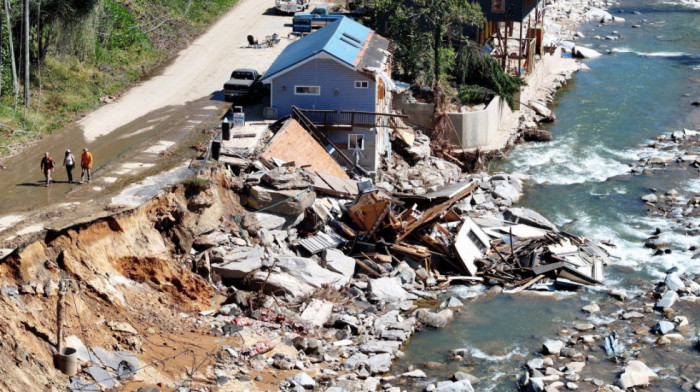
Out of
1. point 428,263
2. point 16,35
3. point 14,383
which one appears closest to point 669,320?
point 428,263

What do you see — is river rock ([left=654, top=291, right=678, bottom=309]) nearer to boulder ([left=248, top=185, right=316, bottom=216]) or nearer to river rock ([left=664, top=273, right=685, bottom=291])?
river rock ([left=664, top=273, right=685, bottom=291])

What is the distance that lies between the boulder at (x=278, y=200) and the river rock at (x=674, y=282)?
43.8 feet

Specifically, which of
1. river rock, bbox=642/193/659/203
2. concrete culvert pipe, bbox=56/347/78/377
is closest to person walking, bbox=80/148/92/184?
concrete culvert pipe, bbox=56/347/78/377

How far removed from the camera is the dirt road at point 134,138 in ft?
97.1

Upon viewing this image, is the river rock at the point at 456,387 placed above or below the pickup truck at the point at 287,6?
below

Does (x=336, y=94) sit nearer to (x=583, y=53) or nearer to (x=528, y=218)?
(x=528, y=218)

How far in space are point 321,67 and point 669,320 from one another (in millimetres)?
18202

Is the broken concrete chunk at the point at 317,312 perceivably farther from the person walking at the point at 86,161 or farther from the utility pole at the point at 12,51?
the utility pole at the point at 12,51

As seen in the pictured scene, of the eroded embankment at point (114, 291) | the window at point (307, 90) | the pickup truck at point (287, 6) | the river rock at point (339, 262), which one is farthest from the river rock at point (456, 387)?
the pickup truck at point (287, 6)

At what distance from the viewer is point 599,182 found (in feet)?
141

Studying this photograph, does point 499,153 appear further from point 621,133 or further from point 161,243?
point 161,243

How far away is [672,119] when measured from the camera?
172 ft

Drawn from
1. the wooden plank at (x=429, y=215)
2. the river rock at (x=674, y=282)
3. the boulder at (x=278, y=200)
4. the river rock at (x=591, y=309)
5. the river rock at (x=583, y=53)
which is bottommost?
the river rock at (x=591, y=309)

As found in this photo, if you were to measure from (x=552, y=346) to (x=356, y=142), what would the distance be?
15.2 metres
